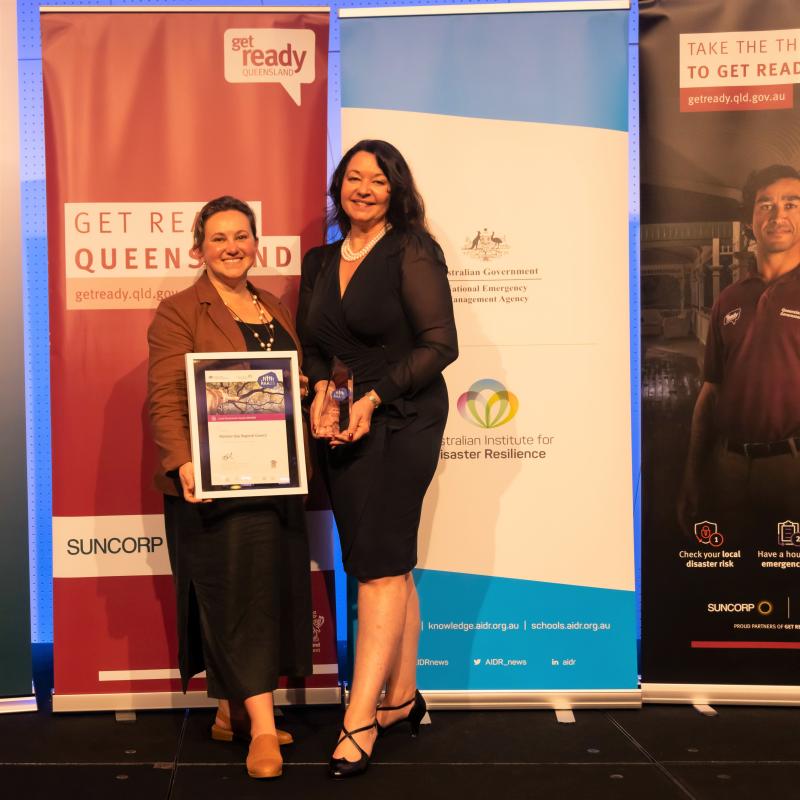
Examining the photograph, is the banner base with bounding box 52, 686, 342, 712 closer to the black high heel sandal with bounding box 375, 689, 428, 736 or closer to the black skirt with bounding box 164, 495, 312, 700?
the black high heel sandal with bounding box 375, 689, 428, 736

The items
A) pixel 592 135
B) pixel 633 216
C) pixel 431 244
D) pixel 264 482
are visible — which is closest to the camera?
pixel 264 482

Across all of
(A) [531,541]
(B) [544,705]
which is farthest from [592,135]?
(B) [544,705]

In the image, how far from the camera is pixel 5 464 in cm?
357

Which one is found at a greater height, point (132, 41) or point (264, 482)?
point (132, 41)

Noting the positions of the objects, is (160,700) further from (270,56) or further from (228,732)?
(270,56)

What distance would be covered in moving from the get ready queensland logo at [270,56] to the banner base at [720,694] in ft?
8.42

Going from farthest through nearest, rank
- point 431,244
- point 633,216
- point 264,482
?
point 633,216, point 431,244, point 264,482

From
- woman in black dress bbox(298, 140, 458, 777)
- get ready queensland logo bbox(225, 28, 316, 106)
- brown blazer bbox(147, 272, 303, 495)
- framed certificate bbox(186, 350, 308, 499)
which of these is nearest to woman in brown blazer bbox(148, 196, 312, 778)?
brown blazer bbox(147, 272, 303, 495)

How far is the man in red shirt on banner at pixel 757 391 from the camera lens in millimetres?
3586

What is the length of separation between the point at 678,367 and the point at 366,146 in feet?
4.68

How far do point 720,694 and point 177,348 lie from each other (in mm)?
2322

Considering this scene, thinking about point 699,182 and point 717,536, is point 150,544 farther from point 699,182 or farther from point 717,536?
point 699,182

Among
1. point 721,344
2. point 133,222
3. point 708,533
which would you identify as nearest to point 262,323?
point 133,222

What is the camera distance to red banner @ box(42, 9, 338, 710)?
141 inches
